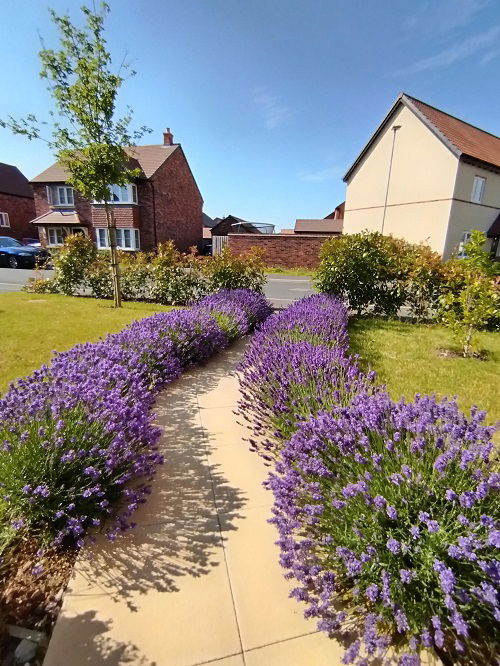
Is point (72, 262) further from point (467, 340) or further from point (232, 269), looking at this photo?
point (467, 340)

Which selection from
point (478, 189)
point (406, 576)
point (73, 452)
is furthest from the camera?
point (478, 189)

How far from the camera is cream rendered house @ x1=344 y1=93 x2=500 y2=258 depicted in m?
19.7

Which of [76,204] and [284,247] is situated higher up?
[76,204]

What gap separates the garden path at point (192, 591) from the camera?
5.46 ft

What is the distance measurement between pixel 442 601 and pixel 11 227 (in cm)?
4174

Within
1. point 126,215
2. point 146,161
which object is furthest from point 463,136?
point 126,215

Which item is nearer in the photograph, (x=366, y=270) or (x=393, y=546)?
(x=393, y=546)

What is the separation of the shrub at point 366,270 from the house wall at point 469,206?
12.2m

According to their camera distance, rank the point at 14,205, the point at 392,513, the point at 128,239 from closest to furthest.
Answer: the point at 392,513 < the point at 128,239 < the point at 14,205

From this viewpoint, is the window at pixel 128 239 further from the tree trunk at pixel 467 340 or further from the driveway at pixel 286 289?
the tree trunk at pixel 467 340

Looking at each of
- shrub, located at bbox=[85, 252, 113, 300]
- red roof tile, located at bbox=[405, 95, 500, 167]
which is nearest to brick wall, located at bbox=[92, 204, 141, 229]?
shrub, located at bbox=[85, 252, 113, 300]

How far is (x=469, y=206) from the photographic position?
20.5 m

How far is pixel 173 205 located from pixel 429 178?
18.3 meters

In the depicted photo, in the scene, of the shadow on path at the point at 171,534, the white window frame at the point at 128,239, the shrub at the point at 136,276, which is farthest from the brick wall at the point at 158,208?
the shadow on path at the point at 171,534
